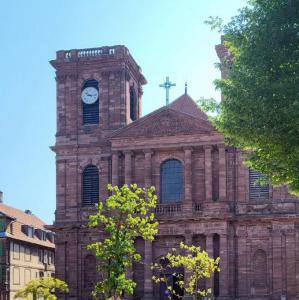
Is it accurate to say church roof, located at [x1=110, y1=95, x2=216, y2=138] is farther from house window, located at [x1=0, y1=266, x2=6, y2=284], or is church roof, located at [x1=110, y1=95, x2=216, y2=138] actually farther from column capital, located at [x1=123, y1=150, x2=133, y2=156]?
house window, located at [x1=0, y1=266, x2=6, y2=284]

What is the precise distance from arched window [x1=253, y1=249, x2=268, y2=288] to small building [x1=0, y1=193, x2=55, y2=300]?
778 inches

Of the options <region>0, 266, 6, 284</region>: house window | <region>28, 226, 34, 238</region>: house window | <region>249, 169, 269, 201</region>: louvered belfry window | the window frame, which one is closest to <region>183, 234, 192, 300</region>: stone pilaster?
<region>249, 169, 269, 201</region>: louvered belfry window

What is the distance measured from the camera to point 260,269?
167 feet

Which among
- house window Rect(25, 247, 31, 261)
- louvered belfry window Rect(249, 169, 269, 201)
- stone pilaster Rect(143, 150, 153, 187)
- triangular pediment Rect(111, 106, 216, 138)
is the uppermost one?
triangular pediment Rect(111, 106, 216, 138)

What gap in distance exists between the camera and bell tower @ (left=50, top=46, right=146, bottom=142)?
5484cm

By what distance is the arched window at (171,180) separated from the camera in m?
52.6

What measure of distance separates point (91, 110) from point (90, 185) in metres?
5.04

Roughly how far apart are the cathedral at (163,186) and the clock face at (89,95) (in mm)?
66

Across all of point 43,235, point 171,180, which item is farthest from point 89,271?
point 43,235

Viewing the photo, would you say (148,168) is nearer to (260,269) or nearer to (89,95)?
(89,95)

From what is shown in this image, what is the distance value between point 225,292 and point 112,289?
54.4ft

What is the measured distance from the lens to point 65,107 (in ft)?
183

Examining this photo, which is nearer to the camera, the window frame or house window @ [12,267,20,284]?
the window frame

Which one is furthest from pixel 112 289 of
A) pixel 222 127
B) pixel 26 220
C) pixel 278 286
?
pixel 26 220
